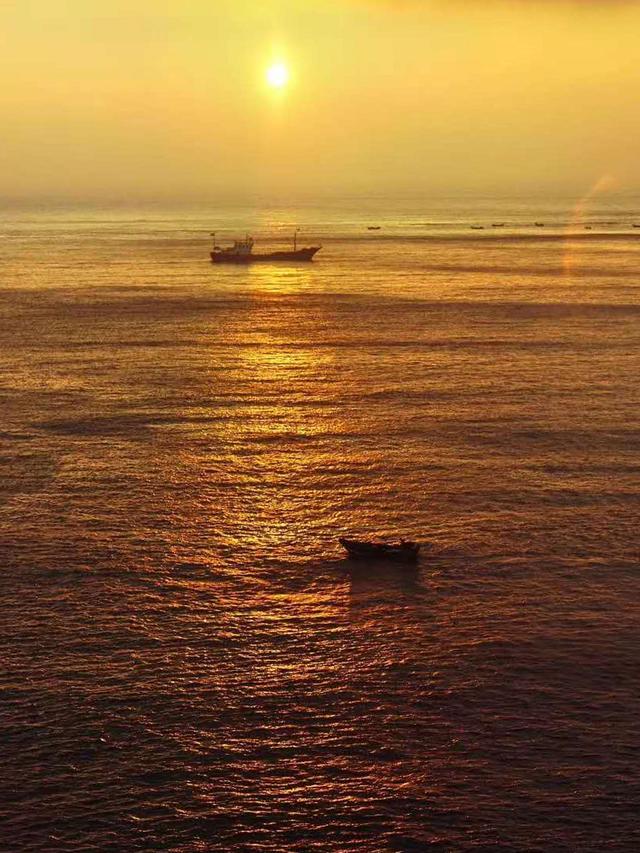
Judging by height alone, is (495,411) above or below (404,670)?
above

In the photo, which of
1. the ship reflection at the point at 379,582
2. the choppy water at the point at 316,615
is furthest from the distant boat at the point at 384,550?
the choppy water at the point at 316,615

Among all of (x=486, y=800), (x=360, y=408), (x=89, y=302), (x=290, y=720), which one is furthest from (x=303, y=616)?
(x=89, y=302)

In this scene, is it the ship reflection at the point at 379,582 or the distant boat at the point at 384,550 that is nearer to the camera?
the ship reflection at the point at 379,582

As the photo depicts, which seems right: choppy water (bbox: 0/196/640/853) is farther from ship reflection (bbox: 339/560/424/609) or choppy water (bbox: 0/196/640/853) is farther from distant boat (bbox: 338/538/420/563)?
distant boat (bbox: 338/538/420/563)

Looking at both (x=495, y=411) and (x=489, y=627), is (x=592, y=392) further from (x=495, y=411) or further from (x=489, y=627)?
(x=489, y=627)

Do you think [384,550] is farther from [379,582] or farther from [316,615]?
[316,615]

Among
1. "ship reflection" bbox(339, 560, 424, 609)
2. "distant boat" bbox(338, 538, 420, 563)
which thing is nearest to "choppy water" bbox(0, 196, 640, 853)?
"ship reflection" bbox(339, 560, 424, 609)

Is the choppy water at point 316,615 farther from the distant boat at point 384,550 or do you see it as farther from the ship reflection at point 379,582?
the distant boat at point 384,550
